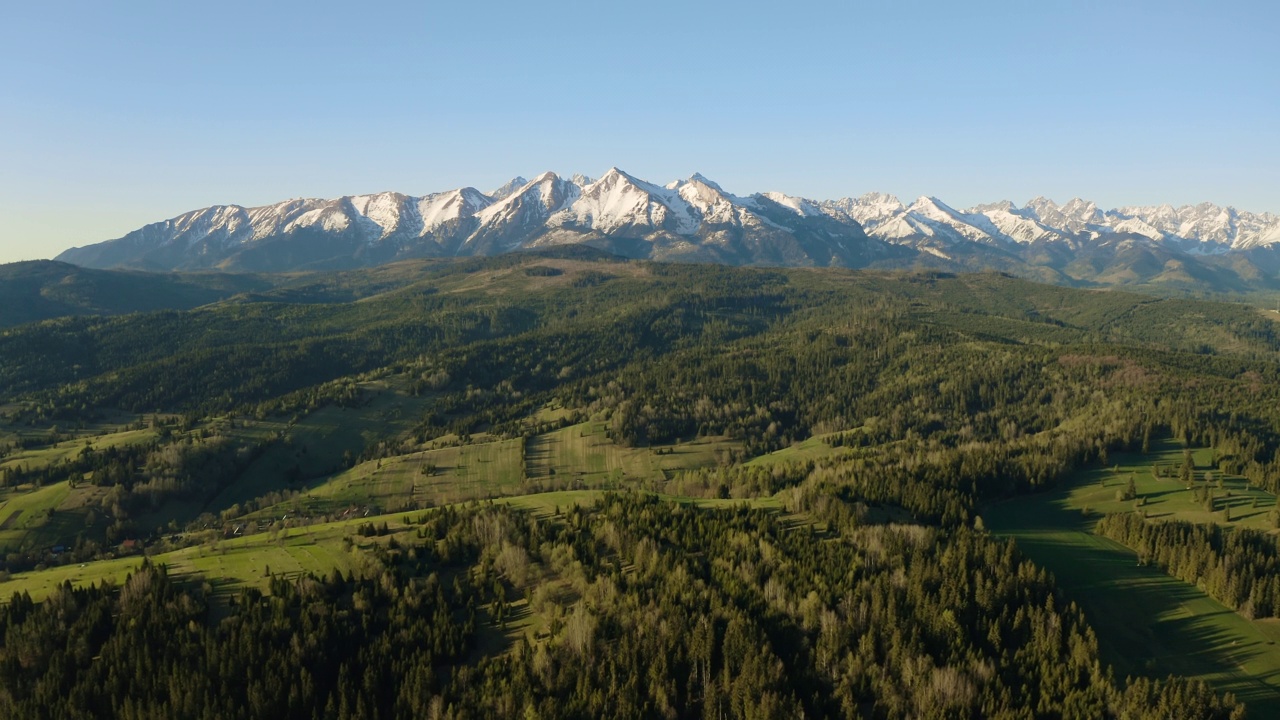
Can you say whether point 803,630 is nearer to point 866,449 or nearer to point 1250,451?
point 866,449

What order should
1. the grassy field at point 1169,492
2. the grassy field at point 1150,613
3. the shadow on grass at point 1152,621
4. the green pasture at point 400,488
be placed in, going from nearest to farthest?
the shadow on grass at point 1152,621 → the grassy field at point 1150,613 → the grassy field at point 1169,492 → the green pasture at point 400,488

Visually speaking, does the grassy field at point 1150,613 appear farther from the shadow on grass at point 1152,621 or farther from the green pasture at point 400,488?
the green pasture at point 400,488

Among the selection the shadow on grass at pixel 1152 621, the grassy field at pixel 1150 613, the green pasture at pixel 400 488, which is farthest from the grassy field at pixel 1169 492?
the green pasture at pixel 400 488

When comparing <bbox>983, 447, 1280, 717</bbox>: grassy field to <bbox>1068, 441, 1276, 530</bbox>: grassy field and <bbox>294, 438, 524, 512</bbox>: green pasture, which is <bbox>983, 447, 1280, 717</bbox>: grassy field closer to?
<bbox>1068, 441, 1276, 530</bbox>: grassy field

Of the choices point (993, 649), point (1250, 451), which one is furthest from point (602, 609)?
point (1250, 451)

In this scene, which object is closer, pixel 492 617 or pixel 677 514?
pixel 492 617

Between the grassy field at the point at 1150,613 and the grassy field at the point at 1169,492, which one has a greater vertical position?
the grassy field at the point at 1169,492

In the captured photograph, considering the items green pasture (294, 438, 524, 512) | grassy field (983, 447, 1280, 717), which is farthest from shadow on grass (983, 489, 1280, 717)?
green pasture (294, 438, 524, 512)

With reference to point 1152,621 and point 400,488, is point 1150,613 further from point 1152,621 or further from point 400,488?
point 400,488
